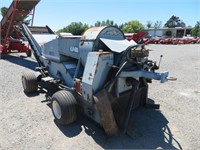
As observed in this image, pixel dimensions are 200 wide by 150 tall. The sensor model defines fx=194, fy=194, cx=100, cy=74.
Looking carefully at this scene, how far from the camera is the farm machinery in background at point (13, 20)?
983 cm

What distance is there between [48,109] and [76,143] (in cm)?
152

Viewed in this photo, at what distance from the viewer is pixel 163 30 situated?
7494 cm

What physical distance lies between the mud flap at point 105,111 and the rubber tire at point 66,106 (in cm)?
64

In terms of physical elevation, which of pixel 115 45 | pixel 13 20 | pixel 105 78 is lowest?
pixel 105 78

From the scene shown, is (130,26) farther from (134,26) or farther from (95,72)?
(95,72)

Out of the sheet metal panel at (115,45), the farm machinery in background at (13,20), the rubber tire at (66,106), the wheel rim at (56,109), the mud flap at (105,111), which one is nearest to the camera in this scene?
the mud flap at (105,111)

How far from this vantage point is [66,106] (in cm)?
363

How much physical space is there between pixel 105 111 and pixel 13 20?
31.0ft

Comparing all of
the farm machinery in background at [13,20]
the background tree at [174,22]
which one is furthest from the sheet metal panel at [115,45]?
the background tree at [174,22]

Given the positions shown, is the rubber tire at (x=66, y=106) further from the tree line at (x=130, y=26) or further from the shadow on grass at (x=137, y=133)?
the tree line at (x=130, y=26)

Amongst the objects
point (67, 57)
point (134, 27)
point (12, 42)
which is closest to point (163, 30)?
point (134, 27)

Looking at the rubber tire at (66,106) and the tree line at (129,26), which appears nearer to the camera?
the rubber tire at (66,106)

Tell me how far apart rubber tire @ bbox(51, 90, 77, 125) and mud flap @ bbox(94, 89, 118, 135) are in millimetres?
637

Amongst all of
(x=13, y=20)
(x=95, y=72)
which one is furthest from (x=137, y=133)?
(x=13, y=20)
